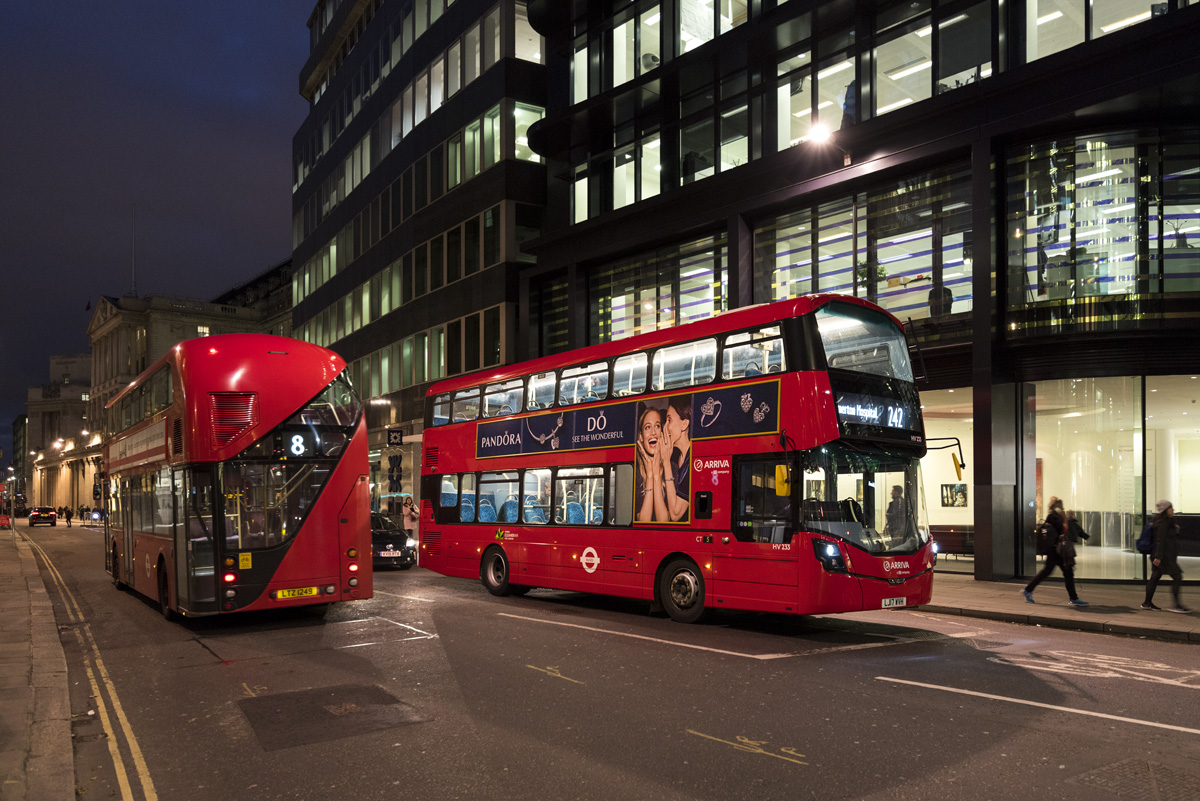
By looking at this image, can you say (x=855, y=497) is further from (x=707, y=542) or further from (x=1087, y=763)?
(x=1087, y=763)

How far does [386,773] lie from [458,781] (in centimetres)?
56

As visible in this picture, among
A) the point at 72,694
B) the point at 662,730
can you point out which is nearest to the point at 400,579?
the point at 72,694

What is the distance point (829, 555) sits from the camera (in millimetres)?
11133

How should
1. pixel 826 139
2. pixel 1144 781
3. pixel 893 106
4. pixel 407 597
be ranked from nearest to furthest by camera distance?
pixel 1144 781 → pixel 407 597 → pixel 826 139 → pixel 893 106

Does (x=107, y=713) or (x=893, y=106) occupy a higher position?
(x=893, y=106)

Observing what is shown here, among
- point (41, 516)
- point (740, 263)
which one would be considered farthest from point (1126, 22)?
point (41, 516)

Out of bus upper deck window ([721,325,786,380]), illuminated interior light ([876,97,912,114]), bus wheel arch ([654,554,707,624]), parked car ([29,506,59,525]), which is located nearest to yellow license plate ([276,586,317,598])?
bus wheel arch ([654,554,707,624])

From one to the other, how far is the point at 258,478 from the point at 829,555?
769 cm

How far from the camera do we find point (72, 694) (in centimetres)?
892

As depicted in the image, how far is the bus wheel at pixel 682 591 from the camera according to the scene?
12.8 meters

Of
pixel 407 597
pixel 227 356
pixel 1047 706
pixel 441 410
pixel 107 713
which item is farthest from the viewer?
pixel 441 410

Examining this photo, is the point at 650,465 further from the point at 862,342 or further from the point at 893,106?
the point at 893,106

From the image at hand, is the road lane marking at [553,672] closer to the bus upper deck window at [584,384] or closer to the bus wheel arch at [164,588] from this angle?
the bus upper deck window at [584,384]

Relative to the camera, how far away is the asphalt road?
583 centimetres
